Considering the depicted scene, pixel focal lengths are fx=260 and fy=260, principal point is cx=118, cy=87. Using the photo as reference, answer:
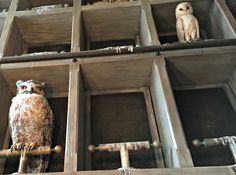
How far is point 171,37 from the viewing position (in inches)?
54.2

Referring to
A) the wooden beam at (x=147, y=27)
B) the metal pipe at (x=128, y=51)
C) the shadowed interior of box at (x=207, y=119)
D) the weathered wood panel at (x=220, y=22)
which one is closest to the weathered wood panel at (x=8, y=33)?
the metal pipe at (x=128, y=51)

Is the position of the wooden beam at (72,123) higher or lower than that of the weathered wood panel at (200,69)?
lower

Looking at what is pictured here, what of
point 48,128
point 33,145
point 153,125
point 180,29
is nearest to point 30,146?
point 33,145

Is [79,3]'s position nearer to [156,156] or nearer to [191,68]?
[191,68]

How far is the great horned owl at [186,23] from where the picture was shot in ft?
3.84

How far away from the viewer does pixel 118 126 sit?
107 cm

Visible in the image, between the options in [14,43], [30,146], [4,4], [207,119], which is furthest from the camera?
[4,4]

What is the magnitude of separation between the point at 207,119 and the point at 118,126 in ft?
1.18

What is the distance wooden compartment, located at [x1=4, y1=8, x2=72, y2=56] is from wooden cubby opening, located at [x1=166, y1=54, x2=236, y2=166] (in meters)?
0.59

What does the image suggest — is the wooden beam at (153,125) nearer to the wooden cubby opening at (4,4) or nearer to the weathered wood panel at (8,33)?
the weathered wood panel at (8,33)

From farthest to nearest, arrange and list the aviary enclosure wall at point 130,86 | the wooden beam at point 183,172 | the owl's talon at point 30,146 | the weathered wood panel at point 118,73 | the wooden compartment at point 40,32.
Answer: the wooden compartment at point 40,32, the weathered wood panel at point 118,73, the aviary enclosure wall at point 130,86, the owl's talon at point 30,146, the wooden beam at point 183,172

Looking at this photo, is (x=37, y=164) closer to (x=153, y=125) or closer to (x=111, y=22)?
(x=153, y=125)

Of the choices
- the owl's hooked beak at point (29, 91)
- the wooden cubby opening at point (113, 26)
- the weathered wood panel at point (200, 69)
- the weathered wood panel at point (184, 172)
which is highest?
the wooden cubby opening at point (113, 26)

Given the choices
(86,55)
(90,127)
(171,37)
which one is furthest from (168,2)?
(90,127)
